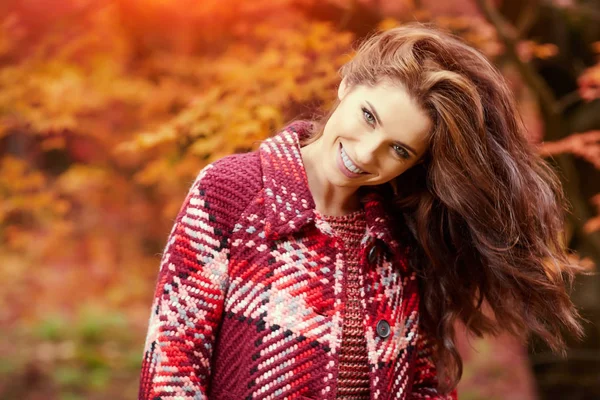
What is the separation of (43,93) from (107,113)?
5.52ft

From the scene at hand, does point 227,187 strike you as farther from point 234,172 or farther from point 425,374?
point 425,374

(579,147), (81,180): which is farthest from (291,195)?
(81,180)

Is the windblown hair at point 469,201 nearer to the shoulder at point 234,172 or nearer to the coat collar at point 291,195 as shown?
the coat collar at point 291,195

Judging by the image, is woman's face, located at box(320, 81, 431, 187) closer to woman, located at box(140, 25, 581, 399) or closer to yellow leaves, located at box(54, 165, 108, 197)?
woman, located at box(140, 25, 581, 399)

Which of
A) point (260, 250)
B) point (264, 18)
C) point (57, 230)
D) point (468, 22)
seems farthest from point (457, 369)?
point (57, 230)

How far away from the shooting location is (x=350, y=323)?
6.04 ft

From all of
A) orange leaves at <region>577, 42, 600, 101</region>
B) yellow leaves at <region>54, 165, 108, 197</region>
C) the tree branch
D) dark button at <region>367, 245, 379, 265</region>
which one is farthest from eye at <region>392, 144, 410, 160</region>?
yellow leaves at <region>54, 165, 108, 197</region>

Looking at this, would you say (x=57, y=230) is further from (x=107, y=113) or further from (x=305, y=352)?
(x=305, y=352)

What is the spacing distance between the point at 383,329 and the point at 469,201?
43cm

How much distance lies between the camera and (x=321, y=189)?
1892 mm

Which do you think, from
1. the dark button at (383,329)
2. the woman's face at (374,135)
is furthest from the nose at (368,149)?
the dark button at (383,329)

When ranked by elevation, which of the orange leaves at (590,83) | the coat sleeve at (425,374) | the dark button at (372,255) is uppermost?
the orange leaves at (590,83)

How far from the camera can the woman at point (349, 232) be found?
1.70 metres

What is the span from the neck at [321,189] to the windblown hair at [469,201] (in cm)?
9
